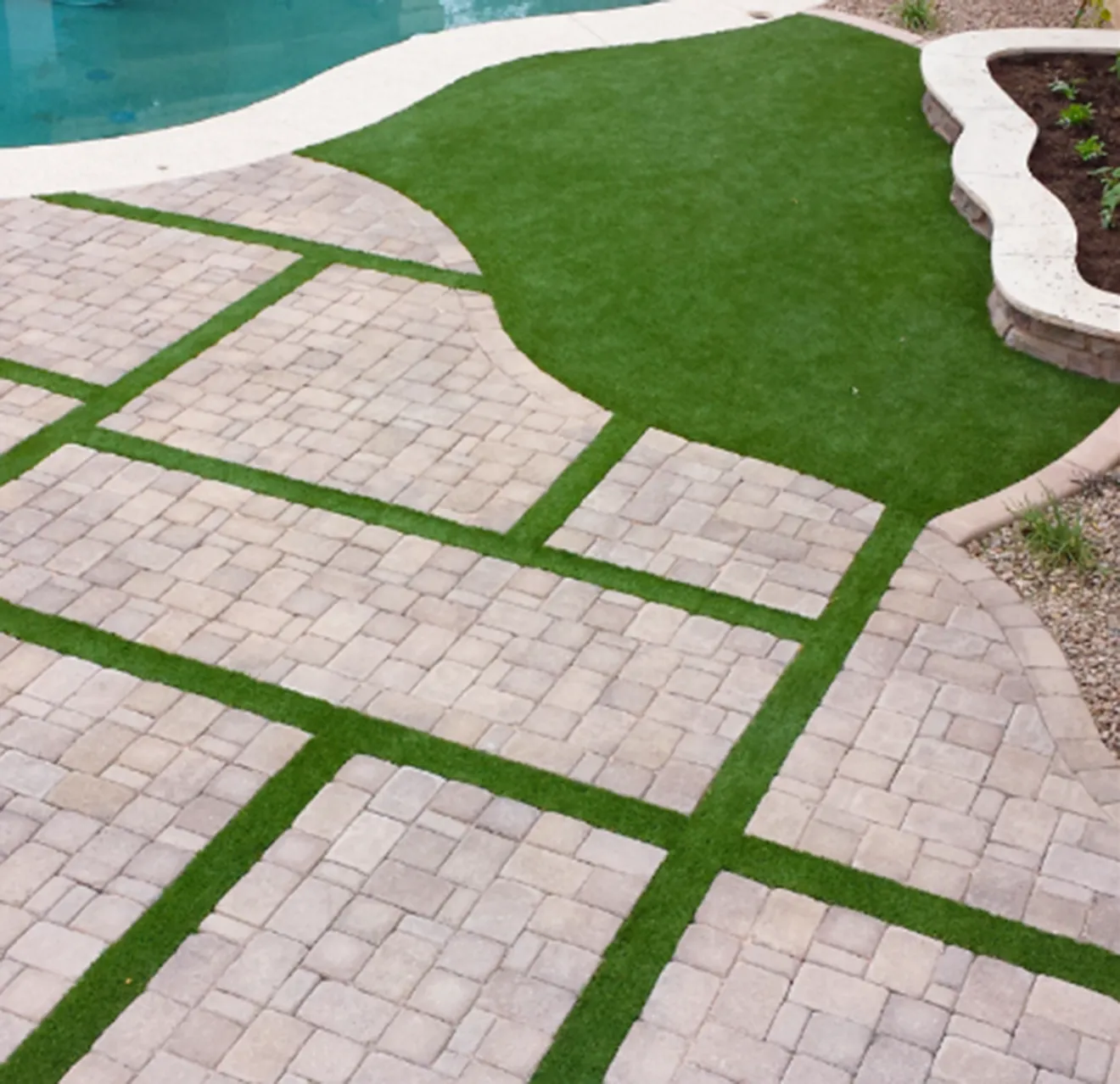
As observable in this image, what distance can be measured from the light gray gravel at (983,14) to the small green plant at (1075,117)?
2856 mm

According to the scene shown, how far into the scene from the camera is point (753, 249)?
36.5 ft

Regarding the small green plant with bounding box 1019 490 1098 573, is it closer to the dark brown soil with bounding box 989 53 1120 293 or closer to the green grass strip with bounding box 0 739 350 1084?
the dark brown soil with bounding box 989 53 1120 293

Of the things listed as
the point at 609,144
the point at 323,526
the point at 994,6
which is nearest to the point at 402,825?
the point at 323,526

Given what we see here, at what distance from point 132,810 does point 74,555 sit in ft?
6.45

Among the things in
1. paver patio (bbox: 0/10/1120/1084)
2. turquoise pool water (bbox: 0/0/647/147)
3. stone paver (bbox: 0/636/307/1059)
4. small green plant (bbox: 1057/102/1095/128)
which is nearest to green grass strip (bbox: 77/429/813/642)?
paver patio (bbox: 0/10/1120/1084)

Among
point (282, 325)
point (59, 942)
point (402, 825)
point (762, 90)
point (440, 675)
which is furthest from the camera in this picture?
point (762, 90)

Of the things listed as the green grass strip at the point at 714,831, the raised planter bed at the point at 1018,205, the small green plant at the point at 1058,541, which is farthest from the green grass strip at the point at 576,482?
the raised planter bed at the point at 1018,205

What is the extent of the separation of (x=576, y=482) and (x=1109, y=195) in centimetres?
460

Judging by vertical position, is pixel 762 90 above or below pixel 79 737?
above

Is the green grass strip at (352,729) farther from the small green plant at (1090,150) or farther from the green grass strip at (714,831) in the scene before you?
the small green plant at (1090,150)

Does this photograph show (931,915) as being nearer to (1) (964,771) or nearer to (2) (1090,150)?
(1) (964,771)

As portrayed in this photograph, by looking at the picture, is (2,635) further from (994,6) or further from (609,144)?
(994,6)

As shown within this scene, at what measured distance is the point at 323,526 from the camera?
27.6 ft

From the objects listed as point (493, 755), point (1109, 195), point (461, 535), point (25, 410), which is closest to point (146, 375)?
point (25, 410)
